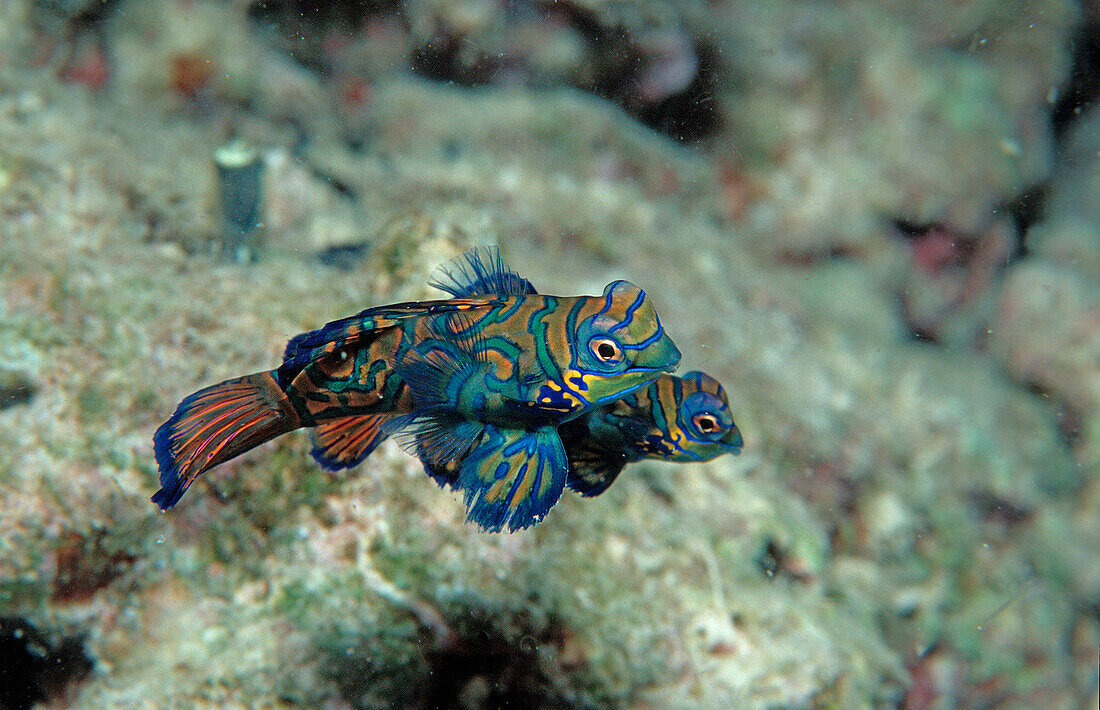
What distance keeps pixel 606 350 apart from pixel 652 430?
28.6 inches

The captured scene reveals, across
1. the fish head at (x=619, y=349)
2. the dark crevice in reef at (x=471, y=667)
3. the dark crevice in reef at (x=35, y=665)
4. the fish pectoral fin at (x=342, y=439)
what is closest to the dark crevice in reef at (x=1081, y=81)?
the fish head at (x=619, y=349)

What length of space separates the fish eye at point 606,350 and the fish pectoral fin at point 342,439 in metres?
1.04

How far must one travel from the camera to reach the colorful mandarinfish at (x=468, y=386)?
2021 millimetres

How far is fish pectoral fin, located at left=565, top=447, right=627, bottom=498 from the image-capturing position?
264cm

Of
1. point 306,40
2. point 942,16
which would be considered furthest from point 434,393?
point 942,16

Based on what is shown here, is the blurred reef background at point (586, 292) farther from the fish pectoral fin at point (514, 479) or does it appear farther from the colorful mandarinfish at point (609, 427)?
the fish pectoral fin at point (514, 479)

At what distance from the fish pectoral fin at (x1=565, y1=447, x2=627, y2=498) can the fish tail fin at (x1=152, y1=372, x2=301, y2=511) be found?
118 cm

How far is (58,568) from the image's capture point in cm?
316


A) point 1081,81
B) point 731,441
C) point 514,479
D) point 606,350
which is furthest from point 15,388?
point 1081,81

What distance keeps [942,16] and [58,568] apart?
9150 millimetres

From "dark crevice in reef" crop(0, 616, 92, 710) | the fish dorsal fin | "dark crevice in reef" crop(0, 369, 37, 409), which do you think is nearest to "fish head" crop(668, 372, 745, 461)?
the fish dorsal fin

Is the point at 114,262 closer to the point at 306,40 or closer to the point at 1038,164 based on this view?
the point at 306,40

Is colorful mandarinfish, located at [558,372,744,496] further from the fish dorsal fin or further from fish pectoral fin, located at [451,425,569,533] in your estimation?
the fish dorsal fin

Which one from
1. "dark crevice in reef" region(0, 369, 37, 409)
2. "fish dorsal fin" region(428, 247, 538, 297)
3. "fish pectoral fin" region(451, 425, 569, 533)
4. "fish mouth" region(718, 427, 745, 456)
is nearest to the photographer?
"fish pectoral fin" region(451, 425, 569, 533)
